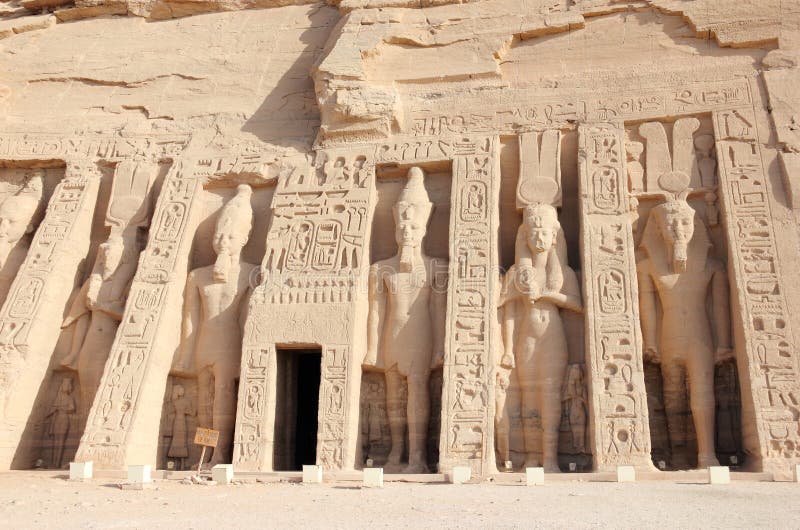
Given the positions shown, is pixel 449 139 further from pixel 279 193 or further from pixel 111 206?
Answer: pixel 111 206

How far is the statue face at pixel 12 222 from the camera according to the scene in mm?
10266

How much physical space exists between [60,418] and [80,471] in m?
2.33

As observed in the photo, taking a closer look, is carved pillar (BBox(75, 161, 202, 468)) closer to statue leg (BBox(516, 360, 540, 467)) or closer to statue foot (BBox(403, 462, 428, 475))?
statue foot (BBox(403, 462, 428, 475))

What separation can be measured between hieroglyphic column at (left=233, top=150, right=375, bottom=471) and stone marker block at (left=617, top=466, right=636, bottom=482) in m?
2.66

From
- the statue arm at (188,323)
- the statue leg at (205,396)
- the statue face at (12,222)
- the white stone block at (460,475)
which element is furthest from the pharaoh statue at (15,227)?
the white stone block at (460,475)

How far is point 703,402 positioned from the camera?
25.1 ft

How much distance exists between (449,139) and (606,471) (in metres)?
4.40

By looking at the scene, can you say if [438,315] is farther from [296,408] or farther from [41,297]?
[41,297]

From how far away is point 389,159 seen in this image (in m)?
9.55

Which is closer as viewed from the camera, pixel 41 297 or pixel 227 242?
pixel 227 242

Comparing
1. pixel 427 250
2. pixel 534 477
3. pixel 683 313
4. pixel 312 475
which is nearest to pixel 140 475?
pixel 312 475

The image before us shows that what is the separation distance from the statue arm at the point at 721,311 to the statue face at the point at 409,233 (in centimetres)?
321

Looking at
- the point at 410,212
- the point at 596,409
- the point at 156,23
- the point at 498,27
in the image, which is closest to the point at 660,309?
the point at 596,409

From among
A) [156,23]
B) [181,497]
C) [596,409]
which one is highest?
[156,23]
